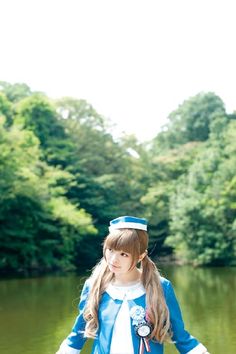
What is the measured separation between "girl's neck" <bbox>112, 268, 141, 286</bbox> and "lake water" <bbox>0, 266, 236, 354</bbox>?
213 centimetres

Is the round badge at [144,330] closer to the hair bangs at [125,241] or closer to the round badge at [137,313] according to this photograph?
the round badge at [137,313]

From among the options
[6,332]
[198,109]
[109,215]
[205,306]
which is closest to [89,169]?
[109,215]

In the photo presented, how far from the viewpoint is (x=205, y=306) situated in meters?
13.2

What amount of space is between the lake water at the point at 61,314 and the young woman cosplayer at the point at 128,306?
2.11 m

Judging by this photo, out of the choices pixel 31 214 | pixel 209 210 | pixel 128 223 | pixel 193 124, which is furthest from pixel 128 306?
pixel 193 124

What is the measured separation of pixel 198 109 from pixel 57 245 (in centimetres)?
2189

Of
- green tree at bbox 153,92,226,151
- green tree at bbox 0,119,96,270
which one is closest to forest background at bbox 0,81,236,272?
green tree at bbox 0,119,96,270

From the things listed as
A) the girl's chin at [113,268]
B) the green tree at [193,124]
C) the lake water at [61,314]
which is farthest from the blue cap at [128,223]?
the green tree at [193,124]

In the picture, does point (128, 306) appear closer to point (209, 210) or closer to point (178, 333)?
point (178, 333)

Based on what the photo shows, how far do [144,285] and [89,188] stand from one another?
103 feet

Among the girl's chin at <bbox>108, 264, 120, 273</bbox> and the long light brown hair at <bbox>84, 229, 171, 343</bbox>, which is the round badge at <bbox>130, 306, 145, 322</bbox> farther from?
the girl's chin at <bbox>108, 264, 120, 273</bbox>

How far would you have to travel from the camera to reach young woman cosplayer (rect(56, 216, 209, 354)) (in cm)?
245

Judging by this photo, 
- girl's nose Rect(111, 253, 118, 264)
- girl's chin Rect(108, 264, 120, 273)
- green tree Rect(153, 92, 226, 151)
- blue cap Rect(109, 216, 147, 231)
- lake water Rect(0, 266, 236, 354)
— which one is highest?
green tree Rect(153, 92, 226, 151)

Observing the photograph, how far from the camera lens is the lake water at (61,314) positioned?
876 cm
